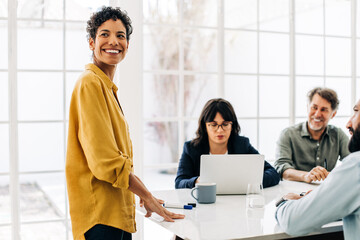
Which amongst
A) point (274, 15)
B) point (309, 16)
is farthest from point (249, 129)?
point (309, 16)

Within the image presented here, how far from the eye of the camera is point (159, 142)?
21.9ft

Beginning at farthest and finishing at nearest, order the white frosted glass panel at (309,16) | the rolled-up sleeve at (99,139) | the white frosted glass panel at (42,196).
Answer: the white frosted glass panel at (309,16) < the white frosted glass panel at (42,196) < the rolled-up sleeve at (99,139)

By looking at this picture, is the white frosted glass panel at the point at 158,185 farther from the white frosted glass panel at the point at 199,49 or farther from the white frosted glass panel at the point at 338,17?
the white frosted glass panel at the point at 338,17

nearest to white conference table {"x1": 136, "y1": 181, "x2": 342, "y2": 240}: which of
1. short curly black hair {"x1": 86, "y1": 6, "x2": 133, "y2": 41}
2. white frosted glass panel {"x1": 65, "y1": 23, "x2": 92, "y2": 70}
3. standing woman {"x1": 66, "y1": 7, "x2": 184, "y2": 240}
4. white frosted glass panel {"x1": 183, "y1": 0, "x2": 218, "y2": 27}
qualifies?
standing woman {"x1": 66, "y1": 7, "x2": 184, "y2": 240}

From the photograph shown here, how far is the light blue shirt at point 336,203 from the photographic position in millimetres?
1470

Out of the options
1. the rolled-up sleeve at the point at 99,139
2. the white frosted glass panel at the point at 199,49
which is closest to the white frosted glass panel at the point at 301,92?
the white frosted glass panel at the point at 199,49

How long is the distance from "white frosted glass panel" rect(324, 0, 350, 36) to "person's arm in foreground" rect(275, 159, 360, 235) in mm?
3481

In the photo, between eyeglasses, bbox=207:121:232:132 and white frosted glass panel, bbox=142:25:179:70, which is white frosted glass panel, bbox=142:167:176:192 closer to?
eyeglasses, bbox=207:121:232:132

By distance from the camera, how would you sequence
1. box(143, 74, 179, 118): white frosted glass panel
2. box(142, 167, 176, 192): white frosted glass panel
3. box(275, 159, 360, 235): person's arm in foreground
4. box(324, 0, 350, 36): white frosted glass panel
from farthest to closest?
1. box(143, 74, 179, 118): white frosted glass panel
2. box(324, 0, 350, 36): white frosted glass panel
3. box(142, 167, 176, 192): white frosted glass panel
4. box(275, 159, 360, 235): person's arm in foreground

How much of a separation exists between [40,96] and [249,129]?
2.03 meters

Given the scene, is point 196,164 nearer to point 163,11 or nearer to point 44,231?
point 44,231

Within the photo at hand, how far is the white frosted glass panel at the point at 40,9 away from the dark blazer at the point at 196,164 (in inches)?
62.3

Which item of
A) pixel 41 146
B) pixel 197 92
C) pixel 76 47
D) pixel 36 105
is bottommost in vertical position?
pixel 41 146

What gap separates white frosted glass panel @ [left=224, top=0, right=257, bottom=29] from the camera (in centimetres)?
412
